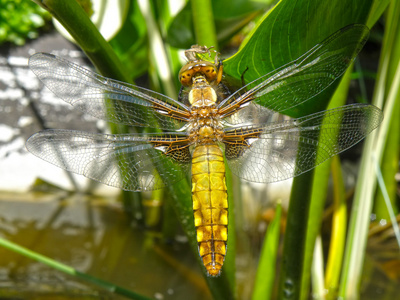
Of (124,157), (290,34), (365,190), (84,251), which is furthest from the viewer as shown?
(84,251)

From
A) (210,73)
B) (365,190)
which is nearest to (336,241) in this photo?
(365,190)

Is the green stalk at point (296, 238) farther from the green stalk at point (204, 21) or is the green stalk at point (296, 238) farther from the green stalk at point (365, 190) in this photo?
the green stalk at point (204, 21)

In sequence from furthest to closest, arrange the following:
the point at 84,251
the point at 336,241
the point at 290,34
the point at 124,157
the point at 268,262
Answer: the point at 84,251
the point at 336,241
the point at 268,262
the point at 124,157
the point at 290,34

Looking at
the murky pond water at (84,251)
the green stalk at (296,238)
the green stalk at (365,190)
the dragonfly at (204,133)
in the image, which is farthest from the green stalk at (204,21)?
the murky pond water at (84,251)

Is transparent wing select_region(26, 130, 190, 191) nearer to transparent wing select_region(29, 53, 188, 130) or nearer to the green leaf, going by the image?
transparent wing select_region(29, 53, 188, 130)

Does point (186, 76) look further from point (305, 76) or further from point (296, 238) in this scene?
point (296, 238)

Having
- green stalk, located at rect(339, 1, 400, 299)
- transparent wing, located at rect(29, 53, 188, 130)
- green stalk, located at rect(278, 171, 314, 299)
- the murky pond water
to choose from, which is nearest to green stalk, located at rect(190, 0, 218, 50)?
transparent wing, located at rect(29, 53, 188, 130)

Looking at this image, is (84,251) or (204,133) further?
(84,251)
